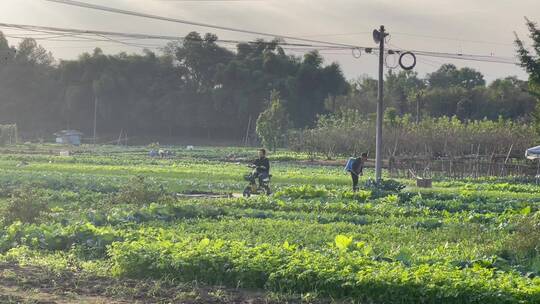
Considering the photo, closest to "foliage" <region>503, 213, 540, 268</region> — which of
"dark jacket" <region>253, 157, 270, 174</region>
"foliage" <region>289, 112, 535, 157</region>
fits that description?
"dark jacket" <region>253, 157, 270, 174</region>

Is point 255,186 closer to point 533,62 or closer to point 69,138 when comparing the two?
A: point 533,62

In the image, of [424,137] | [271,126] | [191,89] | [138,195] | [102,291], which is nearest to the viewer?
[102,291]

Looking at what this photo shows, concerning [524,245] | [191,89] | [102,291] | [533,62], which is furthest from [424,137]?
[191,89]

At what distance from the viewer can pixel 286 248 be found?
12625 mm

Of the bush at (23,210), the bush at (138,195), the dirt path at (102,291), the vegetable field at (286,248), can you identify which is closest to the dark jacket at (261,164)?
the vegetable field at (286,248)

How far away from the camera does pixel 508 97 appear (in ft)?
271

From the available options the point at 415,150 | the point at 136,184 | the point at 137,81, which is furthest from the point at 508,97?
the point at 136,184

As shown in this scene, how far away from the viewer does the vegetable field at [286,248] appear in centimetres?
1054

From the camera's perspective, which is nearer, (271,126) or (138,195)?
(138,195)

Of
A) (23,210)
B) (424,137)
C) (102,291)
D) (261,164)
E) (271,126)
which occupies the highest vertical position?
(271,126)

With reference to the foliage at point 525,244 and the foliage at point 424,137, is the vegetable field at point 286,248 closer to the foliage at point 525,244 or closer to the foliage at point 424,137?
the foliage at point 525,244

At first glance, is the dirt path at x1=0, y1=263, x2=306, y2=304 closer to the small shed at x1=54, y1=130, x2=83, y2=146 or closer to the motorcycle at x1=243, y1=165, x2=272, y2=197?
the motorcycle at x1=243, y1=165, x2=272, y2=197

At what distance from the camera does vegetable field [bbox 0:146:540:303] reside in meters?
10.5

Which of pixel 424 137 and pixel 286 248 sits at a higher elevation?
pixel 424 137
